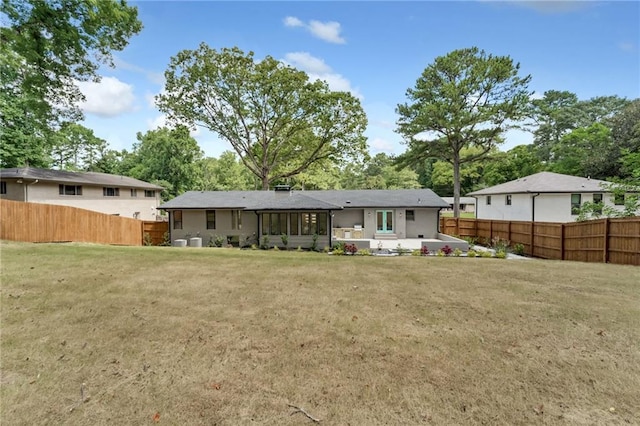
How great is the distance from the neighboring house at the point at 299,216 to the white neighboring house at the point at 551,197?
673 cm

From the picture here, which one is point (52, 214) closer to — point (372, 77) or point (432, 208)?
point (372, 77)

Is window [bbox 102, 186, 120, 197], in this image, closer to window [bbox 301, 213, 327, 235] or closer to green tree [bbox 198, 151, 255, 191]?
window [bbox 301, 213, 327, 235]

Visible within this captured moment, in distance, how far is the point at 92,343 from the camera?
174 inches

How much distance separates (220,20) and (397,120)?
21.1 m

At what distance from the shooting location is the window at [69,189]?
2166cm

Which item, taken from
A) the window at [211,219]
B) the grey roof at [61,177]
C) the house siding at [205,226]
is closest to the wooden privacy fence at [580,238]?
the house siding at [205,226]

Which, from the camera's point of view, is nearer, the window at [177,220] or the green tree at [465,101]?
the window at [177,220]

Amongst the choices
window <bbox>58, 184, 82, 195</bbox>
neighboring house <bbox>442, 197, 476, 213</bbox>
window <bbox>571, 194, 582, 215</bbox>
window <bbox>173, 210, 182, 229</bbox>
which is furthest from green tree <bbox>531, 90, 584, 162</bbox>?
window <bbox>58, 184, 82, 195</bbox>

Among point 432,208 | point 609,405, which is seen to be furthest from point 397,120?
point 609,405

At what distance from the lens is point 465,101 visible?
2725 cm

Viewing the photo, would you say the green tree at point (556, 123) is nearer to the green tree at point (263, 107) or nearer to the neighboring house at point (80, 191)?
the green tree at point (263, 107)

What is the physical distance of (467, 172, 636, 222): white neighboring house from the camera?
20.7 m

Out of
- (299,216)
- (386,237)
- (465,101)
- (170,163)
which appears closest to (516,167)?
(465,101)

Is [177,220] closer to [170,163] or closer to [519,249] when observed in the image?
[170,163]
